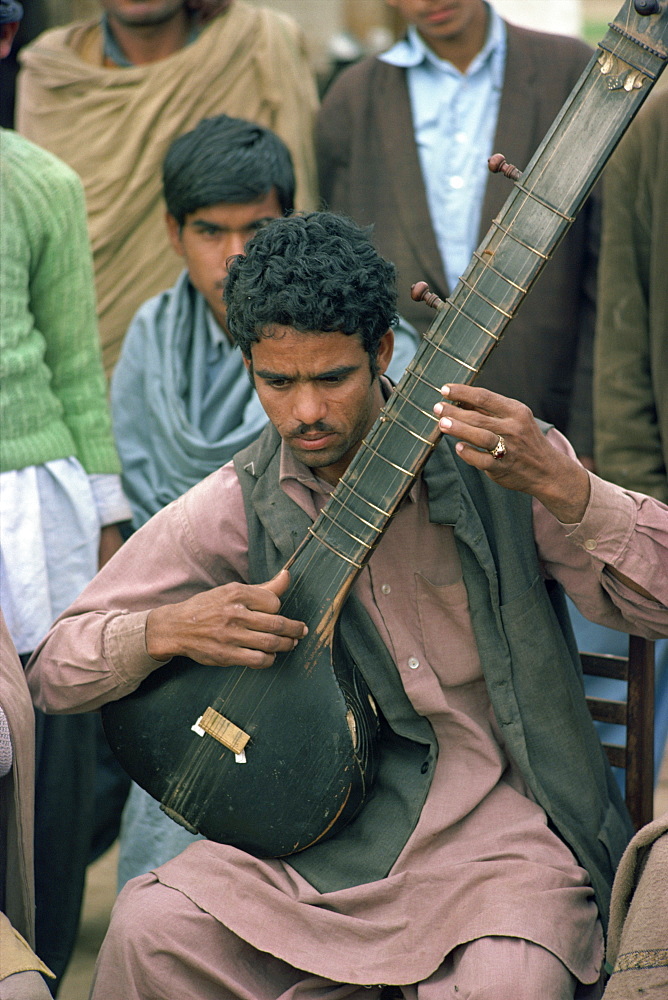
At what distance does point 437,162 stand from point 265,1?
167 inches

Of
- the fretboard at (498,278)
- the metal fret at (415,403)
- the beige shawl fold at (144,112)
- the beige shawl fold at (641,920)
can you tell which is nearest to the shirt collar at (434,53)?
the beige shawl fold at (144,112)

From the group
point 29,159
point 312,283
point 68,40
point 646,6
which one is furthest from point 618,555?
point 68,40

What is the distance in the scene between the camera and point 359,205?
3.87 m

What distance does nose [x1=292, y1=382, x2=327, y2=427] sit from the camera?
7.50ft

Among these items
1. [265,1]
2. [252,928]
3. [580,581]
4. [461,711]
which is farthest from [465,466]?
[265,1]

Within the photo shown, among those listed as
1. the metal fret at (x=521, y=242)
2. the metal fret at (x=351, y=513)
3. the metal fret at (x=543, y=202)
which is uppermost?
the metal fret at (x=543, y=202)

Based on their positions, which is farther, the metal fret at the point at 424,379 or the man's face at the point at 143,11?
the man's face at the point at 143,11

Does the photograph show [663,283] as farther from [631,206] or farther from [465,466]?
[465,466]

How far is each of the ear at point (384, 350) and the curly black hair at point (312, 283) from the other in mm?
30

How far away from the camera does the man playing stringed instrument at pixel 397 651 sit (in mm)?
2203

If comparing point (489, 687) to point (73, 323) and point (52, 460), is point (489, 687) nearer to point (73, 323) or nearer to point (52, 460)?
point (52, 460)

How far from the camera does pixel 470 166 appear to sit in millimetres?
3787

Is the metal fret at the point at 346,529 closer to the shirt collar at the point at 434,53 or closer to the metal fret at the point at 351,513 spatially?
the metal fret at the point at 351,513

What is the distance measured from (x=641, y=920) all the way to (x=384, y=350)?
113cm
